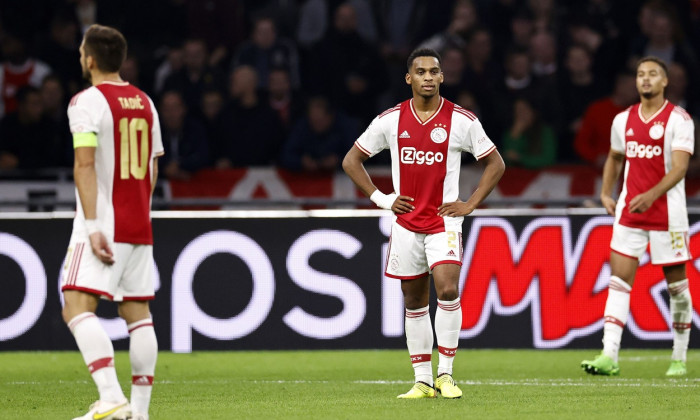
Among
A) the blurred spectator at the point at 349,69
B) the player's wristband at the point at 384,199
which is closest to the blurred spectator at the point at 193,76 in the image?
the blurred spectator at the point at 349,69

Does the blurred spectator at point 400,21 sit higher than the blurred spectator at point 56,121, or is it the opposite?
the blurred spectator at point 400,21

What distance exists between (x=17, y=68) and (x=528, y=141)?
5.95m

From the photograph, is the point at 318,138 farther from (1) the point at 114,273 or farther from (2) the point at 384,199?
(1) the point at 114,273

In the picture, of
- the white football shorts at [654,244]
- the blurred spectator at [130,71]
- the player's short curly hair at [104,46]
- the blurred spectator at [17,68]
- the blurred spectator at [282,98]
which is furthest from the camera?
the blurred spectator at [17,68]

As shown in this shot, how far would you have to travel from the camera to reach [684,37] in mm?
15305

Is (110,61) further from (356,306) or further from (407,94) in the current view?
(407,94)

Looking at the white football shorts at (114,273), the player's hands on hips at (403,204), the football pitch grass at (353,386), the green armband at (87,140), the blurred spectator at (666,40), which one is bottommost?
the football pitch grass at (353,386)

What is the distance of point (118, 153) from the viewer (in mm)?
6137

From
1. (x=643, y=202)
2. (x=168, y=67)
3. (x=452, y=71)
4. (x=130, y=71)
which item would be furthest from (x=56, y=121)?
(x=643, y=202)

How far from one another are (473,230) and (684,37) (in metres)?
5.52

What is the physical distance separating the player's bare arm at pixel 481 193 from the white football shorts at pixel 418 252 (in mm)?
133

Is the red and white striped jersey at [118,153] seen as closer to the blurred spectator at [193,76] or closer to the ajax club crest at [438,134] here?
the ajax club crest at [438,134]

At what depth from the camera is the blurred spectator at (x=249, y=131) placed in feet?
46.4

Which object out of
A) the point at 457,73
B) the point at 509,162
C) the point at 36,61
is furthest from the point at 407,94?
the point at 36,61
